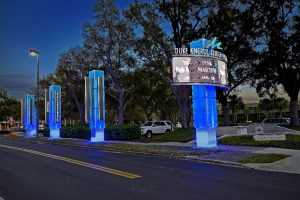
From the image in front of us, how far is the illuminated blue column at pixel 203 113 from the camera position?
18891mm

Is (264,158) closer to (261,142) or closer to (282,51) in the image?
(261,142)

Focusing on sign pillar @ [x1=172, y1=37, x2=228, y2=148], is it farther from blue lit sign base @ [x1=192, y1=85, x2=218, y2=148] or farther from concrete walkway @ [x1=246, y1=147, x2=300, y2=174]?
concrete walkway @ [x1=246, y1=147, x2=300, y2=174]

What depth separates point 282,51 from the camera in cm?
3086

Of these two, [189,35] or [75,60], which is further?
[75,60]

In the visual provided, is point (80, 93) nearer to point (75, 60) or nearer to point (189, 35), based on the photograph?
point (75, 60)

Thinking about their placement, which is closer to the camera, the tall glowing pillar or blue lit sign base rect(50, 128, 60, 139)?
the tall glowing pillar

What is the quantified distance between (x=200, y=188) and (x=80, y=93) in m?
46.8

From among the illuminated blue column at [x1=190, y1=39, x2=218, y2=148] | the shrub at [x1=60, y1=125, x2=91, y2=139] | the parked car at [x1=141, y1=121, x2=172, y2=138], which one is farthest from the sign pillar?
the shrub at [x1=60, y1=125, x2=91, y2=139]

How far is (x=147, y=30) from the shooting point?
108 ft

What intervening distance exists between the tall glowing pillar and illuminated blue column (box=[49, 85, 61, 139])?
30.7 feet

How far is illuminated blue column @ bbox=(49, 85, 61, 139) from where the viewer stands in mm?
35719

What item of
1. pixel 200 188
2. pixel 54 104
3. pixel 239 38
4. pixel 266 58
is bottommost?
pixel 200 188

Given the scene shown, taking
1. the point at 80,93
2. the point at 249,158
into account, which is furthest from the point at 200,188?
the point at 80,93

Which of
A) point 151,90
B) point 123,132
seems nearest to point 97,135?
point 123,132
